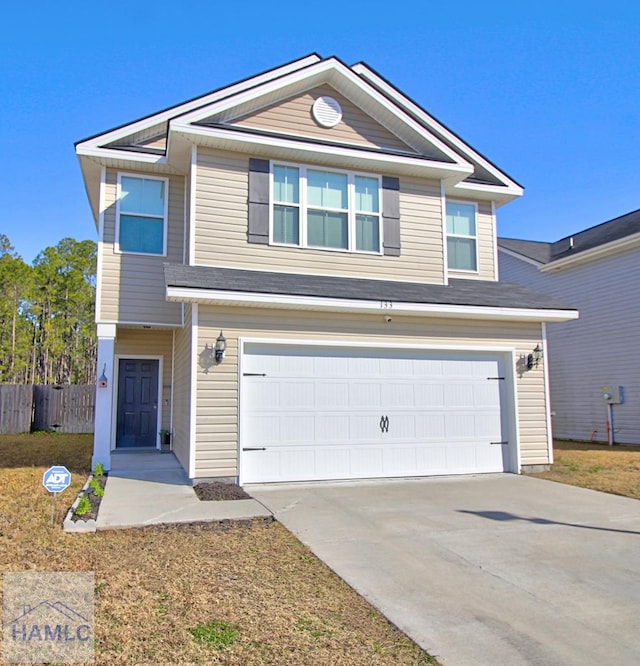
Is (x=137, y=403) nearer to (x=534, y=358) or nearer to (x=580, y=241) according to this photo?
(x=534, y=358)

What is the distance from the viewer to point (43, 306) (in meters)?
32.8

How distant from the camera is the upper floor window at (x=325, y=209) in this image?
10055mm

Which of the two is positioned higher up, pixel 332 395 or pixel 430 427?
pixel 332 395

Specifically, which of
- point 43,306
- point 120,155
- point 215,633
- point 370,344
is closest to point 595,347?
point 370,344


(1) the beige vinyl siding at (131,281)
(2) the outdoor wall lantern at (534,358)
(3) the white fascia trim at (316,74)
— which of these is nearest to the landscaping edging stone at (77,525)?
(1) the beige vinyl siding at (131,281)

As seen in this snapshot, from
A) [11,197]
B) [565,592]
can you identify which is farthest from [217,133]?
[11,197]

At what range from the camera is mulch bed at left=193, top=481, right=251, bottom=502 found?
750 cm

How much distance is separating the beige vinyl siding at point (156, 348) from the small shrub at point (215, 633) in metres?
9.38

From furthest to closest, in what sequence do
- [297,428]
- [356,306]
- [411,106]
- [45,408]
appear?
[45,408] < [411,106] < [356,306] < [297,428]

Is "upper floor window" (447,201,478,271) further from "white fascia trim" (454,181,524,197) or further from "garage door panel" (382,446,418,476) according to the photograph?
"garage door panel" (382,446,418,476)

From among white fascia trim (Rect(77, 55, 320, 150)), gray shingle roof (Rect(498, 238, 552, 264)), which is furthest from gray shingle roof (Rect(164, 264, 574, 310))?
gray shingle roof (Rect(498, 238, 552, 264))

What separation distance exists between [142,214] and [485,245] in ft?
24.1

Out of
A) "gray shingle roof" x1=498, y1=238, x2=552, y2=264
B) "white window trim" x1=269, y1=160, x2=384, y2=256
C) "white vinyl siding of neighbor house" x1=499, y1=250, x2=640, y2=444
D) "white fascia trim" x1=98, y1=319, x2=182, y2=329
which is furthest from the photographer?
"gray shingle roof" x1=498, y1=238, x2=552, y2=264

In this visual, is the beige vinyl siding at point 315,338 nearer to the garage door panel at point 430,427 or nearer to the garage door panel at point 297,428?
the garage door panel at point 297,428
